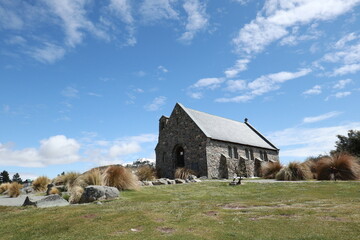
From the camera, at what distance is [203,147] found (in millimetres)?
28141

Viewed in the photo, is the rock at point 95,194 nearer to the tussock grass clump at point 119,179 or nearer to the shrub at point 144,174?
the tussock grass clump at point 119,179

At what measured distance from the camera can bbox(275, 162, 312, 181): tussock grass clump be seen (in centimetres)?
2233

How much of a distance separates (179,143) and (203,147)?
12.4ft

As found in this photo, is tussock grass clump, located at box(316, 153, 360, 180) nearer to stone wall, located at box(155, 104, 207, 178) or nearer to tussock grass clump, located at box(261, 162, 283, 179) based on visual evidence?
tussock grass clump, located at box(261, 162, 283, 179)

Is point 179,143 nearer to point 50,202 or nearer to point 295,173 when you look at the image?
point 295,173

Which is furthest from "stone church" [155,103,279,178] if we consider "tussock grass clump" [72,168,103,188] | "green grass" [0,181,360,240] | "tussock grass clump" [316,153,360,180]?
"green grass" [0,181,360,240]

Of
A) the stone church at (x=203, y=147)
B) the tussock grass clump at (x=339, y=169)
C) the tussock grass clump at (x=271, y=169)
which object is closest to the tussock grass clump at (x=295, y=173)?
the tussock grass clump at (x=339, y=169)

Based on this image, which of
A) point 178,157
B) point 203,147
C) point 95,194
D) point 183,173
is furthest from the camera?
point 178,157

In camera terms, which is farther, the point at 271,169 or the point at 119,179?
the point at 271,169

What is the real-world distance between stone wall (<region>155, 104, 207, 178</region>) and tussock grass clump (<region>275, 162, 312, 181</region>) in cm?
785

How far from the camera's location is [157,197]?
535 inches

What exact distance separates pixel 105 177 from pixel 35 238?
9176mm

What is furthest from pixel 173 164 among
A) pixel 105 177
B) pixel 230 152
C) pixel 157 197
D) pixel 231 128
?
pixel 157 197

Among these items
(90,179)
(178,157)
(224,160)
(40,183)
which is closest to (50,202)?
(90,179)
